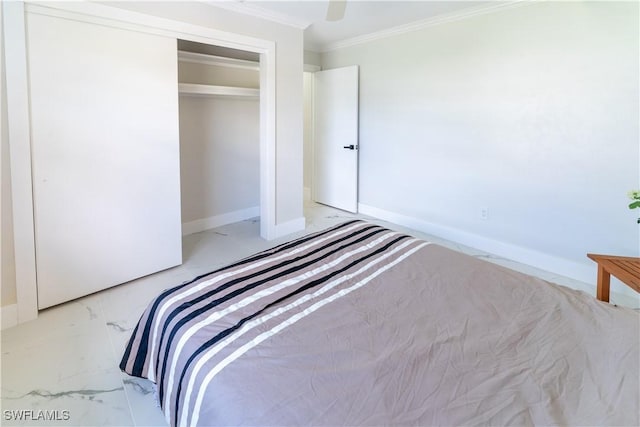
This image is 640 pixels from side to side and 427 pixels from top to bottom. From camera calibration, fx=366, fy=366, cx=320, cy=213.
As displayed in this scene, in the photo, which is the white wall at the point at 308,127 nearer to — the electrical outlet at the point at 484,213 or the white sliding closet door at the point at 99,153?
the electrical outlet at the point at 484,213

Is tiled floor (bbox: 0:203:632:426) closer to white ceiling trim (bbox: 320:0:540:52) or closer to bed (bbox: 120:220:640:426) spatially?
bed (bbox: 120:220:640:426)

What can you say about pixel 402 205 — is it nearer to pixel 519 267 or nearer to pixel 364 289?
pixel 519 267

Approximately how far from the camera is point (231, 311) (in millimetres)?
1354

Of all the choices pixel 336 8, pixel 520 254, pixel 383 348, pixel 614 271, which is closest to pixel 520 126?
pixel 520 254

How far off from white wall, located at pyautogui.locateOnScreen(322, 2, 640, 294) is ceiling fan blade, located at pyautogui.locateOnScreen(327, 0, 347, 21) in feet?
6.17

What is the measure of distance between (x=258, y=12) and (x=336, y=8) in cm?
160

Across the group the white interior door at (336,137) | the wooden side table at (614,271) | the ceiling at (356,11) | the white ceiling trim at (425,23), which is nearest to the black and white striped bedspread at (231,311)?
the wooden side table at (614,271)

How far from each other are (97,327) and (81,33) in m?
1.94

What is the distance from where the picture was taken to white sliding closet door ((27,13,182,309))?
2375mm

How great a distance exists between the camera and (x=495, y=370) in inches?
42.8

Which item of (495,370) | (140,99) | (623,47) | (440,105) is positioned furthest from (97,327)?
(623,47)

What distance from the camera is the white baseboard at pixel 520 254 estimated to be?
2.93 m

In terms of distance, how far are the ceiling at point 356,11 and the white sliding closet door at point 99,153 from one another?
999mm

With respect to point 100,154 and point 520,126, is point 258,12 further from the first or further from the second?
point 520,126
